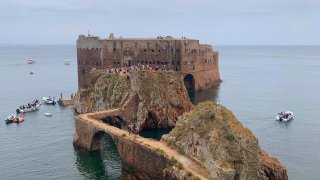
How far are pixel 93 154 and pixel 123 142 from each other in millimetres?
11508

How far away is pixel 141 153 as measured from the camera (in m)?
52.6

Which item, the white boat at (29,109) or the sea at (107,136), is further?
the white boat at (29,109)

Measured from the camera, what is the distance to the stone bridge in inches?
1853

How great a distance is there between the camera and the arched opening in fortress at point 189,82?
12169 centimetres

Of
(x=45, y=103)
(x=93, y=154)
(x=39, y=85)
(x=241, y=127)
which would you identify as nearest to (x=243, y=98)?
(x=45, y=103)

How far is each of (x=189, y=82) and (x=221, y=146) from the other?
80.9 m

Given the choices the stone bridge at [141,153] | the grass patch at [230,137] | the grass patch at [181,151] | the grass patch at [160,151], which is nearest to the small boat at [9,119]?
the stone bridge at [141,153]

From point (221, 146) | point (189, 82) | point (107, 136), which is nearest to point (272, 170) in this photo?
point (221, 146)

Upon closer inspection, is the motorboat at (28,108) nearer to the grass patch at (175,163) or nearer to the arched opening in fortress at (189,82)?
the arched opening in fortress at (189,82)

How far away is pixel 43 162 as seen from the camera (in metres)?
62.1

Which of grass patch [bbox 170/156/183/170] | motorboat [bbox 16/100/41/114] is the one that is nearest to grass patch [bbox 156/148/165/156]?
grass patch [bbox 170/156/183/170]

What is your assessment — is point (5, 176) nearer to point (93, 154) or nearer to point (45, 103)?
point (93, 154)

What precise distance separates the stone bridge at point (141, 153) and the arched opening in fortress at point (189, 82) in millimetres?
59068

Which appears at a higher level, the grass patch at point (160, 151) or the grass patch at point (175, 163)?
the grass patch at point (160, 151)
